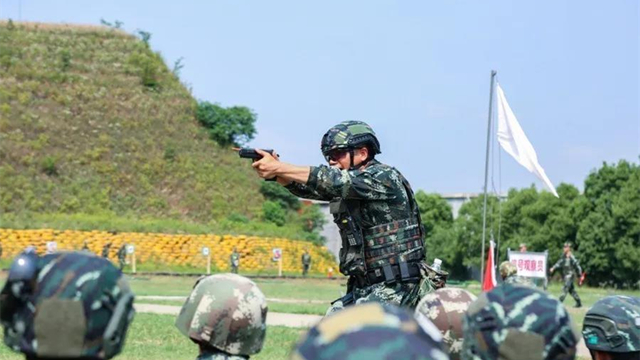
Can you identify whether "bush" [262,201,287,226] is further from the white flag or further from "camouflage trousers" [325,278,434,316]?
"camouflage trousers" [325,278,434,316]

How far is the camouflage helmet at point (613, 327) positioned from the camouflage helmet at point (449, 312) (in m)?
0.57

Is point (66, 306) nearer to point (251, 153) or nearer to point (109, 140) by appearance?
point (251, 153)

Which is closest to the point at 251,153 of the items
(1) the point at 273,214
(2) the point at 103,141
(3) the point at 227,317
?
(3) the point at 227,317

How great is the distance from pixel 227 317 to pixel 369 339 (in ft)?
7.60

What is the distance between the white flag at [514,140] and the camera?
1808cm

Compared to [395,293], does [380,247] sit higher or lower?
higher

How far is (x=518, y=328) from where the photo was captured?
3.64 meters

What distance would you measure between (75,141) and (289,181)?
68.2 m

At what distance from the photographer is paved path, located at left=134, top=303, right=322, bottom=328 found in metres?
18.0

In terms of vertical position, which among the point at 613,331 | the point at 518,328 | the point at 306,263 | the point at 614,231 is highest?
the point at 518,328

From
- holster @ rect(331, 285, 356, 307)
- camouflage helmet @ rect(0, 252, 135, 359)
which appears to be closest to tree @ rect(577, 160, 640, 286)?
holster @ rect(331, 285, 356, 307)

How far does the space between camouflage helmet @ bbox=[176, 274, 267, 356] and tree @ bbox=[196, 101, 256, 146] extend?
249ft

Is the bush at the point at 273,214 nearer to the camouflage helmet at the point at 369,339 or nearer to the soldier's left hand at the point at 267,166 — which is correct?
the soldier's left hand at the point at 267,166

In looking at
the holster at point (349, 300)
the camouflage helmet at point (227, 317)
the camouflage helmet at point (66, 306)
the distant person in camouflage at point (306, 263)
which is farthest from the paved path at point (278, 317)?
the distant person in camouflage at point (306, 263)
